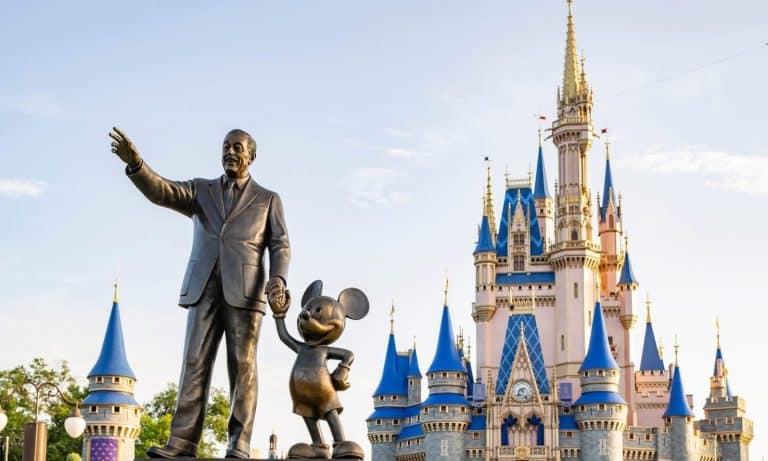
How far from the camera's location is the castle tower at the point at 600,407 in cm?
5819

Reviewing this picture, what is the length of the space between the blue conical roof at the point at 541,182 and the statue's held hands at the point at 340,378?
61478 mm

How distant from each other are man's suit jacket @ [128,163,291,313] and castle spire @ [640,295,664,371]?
60543 mm

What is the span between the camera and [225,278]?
9461 mm

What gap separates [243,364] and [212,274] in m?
0.71

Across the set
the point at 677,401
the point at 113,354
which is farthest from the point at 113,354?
the point at 677,401

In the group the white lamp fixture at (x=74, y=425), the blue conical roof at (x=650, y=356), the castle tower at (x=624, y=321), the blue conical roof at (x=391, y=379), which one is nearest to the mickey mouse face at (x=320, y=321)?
the white lamp fixture at (x=74, y=425)

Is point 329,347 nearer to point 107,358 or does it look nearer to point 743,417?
point 107,358

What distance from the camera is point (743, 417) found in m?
65.7

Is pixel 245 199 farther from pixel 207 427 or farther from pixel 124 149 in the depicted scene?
pixel 207 427

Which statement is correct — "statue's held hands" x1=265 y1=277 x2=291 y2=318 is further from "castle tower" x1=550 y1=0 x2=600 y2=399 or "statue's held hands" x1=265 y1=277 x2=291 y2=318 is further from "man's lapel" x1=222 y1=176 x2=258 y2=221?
"castle tower" x1=550 y1=0 x2=600 y2=399

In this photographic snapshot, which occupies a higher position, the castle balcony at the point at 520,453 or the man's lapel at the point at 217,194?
the castle balcony at the point at 520,453

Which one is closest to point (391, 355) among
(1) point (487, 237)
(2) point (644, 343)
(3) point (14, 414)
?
(1) point (487, 237)

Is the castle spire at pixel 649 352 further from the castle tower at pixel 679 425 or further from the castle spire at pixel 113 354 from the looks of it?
the castle spire at pixel 113 354

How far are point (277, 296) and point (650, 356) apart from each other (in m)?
61.6
